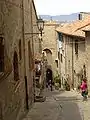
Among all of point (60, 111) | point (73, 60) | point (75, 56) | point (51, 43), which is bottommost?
point (60, 111)

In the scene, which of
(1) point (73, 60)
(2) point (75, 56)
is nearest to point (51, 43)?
(1) point (73, 60)

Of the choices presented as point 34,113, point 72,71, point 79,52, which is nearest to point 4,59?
point 34,113

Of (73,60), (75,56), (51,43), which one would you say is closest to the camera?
(75,56)

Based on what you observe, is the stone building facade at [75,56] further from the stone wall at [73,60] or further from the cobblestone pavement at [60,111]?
the cobblestone pavement at [60,111]

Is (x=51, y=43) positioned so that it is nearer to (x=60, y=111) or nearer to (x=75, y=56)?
(x=75, y=56)

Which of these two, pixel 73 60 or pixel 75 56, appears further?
pixel 73 60

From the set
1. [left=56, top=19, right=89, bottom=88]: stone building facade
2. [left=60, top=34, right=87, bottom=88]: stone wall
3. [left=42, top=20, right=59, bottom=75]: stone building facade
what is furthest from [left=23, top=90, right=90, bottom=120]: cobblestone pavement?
[left=42, top=20, right=59, bottom=75]: stone building facade

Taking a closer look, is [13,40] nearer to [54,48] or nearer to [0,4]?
[0,4]

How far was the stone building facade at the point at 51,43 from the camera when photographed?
47.3m

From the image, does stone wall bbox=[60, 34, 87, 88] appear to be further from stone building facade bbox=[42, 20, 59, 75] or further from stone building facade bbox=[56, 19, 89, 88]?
stone building facade bbox=[42, 20, 59, 75]

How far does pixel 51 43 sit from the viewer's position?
47.8 meters

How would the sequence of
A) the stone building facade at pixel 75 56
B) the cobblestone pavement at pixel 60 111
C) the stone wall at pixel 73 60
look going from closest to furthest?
the cobblestone pavement at pixel 60 111, the stone building facade at pixel 75 56, the stone wall at pixel 73 60

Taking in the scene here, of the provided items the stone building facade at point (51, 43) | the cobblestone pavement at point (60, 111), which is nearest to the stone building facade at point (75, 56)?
the cobblestone pavement at point (60, 111)

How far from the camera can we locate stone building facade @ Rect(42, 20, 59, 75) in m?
47.3
